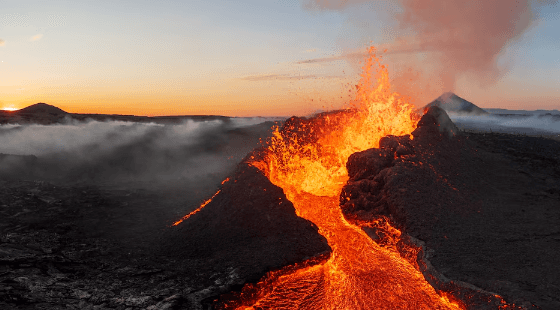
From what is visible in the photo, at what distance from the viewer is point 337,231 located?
30.8 ft

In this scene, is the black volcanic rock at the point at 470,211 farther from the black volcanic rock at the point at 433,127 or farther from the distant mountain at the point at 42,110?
the distant mountain at the point at 42,110

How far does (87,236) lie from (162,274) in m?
3.90

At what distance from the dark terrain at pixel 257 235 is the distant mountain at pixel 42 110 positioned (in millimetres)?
A: 51943

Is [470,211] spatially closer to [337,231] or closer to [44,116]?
[337,231]

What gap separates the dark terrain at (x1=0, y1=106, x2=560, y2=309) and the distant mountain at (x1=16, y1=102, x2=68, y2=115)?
5194 centimetres

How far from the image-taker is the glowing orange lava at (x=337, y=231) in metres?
6.51

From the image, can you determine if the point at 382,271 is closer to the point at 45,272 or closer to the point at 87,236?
the point at 45,272

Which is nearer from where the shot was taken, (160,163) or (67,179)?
(67,179)

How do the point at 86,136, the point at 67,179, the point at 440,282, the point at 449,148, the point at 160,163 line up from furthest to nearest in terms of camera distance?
1. the point at 86,136
2. the point at 160,163
3. the point at 67,179
4. the point at 449,148
5. the point at 440,282

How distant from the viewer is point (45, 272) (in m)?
7.50

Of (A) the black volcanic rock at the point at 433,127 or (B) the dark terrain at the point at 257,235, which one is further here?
(A) the black volcanic rock at the point at 433,127

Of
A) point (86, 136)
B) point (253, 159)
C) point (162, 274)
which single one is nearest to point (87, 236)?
point (162, 274)

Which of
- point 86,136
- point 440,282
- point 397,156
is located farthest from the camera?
point 86,136

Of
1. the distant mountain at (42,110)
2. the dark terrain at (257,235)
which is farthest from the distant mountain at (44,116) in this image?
the dark terrain at (257,235)
